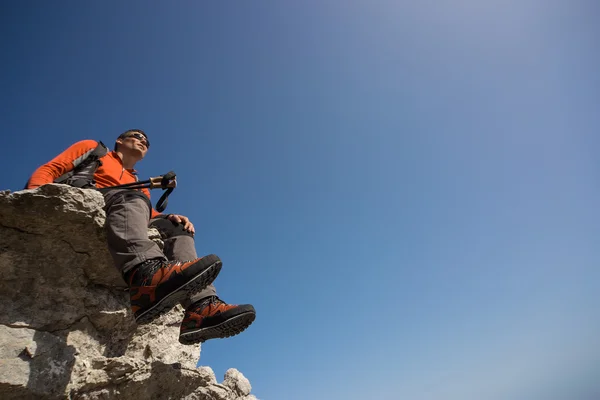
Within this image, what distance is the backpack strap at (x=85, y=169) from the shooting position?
12.1 ft

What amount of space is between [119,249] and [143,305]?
611 millimetres

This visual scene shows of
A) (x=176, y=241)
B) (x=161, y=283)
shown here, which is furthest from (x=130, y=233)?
(x=176, y=241)

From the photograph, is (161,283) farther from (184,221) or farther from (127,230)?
(184,221)

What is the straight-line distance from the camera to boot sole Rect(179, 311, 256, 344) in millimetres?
3277

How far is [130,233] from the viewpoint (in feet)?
10.2

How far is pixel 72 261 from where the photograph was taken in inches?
135

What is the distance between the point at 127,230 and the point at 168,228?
1.12 m

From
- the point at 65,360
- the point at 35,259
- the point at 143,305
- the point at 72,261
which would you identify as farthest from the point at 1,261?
the point at 143,305

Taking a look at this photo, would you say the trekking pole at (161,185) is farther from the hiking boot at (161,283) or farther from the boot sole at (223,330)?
the boot sole at (223,330)

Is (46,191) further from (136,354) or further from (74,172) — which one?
(136,354)

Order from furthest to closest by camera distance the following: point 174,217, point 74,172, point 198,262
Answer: point 174,217
point 74,172
point 198,262

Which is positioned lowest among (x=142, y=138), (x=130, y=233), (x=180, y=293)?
(x=180, y=293)

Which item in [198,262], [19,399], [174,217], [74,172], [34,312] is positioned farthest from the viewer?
[174,217]

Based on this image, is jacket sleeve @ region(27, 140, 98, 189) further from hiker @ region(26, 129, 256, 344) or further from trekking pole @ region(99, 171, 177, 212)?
trekking pole @ region(99, 171, 177, 212)
